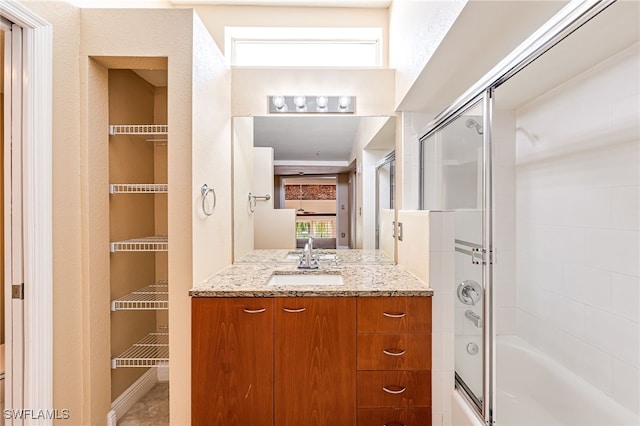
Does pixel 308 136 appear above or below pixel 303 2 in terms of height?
below

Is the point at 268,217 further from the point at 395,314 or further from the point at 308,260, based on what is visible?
the point at 395,314

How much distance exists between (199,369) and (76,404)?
2.13 ft

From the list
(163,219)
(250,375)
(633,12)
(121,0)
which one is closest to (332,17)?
(121,0)

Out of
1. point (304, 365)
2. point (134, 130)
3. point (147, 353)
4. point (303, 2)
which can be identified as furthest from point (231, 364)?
point (303, 2)

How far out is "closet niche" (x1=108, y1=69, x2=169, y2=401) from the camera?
178 centimetres

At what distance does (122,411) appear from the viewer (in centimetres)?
189

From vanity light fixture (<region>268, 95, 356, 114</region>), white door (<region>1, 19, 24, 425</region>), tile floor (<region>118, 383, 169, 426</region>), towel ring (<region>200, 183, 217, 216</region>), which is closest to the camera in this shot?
white door (<region>1, 19, 24, 425</region>)

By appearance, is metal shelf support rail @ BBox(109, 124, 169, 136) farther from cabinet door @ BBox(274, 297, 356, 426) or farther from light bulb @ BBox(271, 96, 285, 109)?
cabinet door @ BBox(274, 297, 356, 426)

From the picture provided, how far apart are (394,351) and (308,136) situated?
1535 mm

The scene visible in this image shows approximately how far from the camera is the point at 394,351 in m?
1.57

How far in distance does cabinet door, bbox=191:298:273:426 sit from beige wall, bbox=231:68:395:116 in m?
1.40

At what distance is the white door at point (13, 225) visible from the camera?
1364 millimetres

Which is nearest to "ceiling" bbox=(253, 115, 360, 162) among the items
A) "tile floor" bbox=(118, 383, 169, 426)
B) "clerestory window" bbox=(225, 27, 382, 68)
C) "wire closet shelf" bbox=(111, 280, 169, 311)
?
"clerestory window" bbox=(225, 27, 382, 68)

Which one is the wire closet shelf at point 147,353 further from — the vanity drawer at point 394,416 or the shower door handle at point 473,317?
the shower door handle at point 473,317
